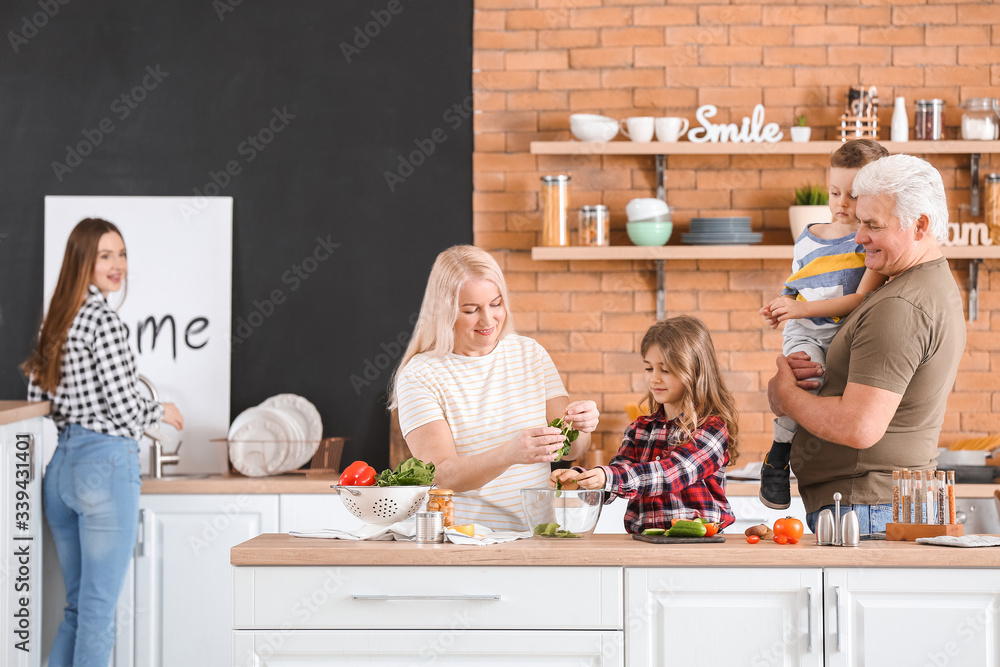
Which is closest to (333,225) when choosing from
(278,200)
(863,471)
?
(278,200)

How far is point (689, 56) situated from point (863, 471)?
2.50m

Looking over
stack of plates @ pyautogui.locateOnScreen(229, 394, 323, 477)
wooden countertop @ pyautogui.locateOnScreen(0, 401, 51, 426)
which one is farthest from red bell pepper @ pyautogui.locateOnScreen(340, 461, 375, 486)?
stack of plates @ pyautogui.locateOnScreen(229, 394, 323, 477)

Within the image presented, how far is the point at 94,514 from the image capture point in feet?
10.9

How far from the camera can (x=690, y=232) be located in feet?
12.8

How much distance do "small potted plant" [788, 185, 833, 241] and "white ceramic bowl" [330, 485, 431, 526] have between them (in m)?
2.37

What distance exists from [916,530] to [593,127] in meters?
2.35

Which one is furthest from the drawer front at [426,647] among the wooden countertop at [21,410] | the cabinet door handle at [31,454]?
the cabinet door handle at [31,454]

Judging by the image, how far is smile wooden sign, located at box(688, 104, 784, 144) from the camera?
154 inches

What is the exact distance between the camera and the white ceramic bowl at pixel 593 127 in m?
3.89

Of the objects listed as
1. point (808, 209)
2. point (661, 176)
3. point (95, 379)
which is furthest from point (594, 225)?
point (95, 379)

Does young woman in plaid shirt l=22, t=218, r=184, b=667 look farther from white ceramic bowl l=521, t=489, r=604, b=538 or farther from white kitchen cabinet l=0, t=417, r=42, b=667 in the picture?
white ceramic bowl l=521, t=489, r=604, b=538

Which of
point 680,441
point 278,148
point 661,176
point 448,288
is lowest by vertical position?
point 680,441

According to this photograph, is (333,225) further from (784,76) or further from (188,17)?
(784,76)

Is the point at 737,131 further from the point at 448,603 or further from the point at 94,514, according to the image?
the point at 94,514
